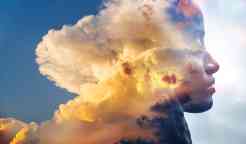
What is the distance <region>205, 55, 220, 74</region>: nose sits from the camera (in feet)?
18.4

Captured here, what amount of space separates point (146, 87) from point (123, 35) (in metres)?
0.71

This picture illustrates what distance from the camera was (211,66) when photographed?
565 centimetres

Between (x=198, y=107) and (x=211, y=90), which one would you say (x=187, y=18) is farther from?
(x=198, y=107)

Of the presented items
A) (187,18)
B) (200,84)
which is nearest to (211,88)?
(200,84)

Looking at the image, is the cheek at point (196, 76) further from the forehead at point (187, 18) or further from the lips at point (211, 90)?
the forehead at point (187, 18)

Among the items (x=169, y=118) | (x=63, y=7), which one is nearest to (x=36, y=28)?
(x=63, y=7)

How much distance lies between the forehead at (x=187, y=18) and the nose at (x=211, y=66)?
30 centimetres

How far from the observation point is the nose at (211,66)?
18.4 feet

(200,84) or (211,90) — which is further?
(211,90)

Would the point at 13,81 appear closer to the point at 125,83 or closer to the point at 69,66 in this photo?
the point at 69,66

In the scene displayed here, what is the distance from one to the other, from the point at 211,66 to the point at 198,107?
1.79 feet

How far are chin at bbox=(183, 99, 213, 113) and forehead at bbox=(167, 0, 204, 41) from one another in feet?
2.65

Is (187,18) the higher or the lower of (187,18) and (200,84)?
the higher

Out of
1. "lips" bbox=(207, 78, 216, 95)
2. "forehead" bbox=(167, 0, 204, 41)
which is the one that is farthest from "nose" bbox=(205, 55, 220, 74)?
"forehead" bbox=(167, 0, 204, 41)
